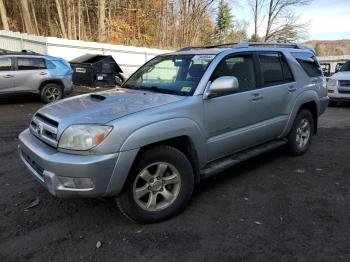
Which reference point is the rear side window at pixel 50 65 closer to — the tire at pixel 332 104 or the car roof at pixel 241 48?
the car roof at pixel 241 48

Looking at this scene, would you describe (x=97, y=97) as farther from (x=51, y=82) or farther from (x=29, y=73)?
(x=51, y=82)

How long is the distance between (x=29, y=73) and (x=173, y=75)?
861 centimetres

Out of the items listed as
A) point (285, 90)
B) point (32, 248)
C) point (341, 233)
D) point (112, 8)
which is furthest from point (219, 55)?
point (112, 8)

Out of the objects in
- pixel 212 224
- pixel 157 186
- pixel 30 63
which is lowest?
pixel 212 224

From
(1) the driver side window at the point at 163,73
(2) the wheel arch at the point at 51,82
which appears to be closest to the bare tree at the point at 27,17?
(2) the wheel arch at the point at 51,82

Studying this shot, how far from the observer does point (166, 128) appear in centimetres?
386

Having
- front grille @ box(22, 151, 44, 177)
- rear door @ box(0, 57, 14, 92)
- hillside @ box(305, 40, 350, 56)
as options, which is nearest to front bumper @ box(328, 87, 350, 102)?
rear door @ box(0, 57, 14, 92)

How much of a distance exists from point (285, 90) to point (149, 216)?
2.93 meters

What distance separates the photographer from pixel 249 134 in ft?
16.3

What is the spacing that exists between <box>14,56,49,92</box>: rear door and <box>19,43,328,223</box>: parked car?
7686 millimetres

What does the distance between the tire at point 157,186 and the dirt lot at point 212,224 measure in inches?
5.7

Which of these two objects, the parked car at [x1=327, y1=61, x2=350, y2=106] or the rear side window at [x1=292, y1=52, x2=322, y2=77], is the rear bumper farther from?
the parked car at [x1=327, y1=61, x2=350, y2=106]

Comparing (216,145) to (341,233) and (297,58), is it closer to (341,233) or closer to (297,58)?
(341,233)

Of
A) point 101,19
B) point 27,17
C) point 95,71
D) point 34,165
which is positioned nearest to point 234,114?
point 34,165
